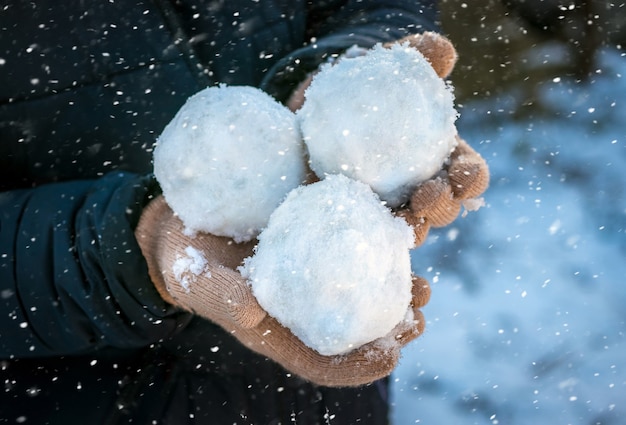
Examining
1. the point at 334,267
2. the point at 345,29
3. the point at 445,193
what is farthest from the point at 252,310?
the point at 345,29

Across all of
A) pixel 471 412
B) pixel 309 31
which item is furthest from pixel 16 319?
pixel 471 412

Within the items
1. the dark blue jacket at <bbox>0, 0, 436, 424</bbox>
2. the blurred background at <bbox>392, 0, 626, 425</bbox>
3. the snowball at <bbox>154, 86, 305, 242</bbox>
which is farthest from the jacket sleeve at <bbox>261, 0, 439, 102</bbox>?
the blurred background at <bbox>392, 0, 626, 425</bbox>

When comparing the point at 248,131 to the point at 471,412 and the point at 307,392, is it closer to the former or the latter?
the point at 307,392

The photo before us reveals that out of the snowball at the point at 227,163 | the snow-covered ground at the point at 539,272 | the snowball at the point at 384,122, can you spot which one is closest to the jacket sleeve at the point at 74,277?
the snowball at the point at 227,163

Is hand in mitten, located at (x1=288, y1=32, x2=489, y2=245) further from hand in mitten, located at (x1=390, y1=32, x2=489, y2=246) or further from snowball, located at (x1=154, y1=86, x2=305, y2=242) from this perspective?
snowball, located at (x1=154, y1=86, x2=305, y2=242)

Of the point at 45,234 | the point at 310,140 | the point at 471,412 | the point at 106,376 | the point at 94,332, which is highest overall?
the point at 310,140

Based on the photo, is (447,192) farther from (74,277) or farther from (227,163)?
(74,277)
